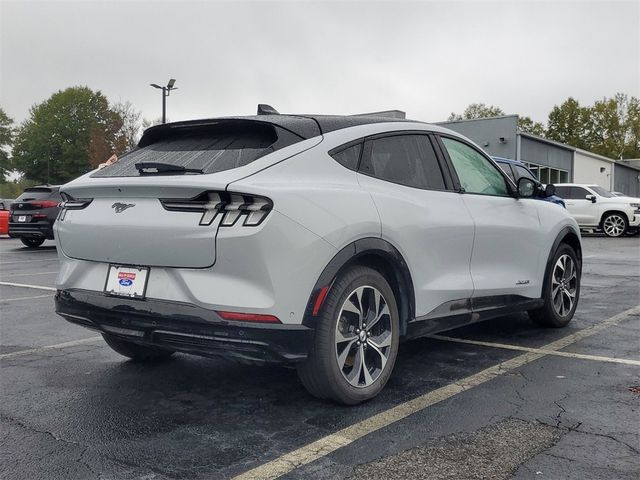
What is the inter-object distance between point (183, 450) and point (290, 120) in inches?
74.2

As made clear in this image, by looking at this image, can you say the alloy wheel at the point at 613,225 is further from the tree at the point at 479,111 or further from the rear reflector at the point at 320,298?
the tree at the point at 479,111

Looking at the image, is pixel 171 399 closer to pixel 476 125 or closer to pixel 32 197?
pixel 32 197

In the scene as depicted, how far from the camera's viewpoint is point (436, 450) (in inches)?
115

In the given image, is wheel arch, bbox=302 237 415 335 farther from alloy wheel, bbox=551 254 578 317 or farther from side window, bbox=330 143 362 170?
alloy wheel, bbox=551 254 578 317

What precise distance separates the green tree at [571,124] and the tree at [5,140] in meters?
66.7

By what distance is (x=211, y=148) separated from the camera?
357 cm

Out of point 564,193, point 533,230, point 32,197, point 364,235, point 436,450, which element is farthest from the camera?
point 564,193

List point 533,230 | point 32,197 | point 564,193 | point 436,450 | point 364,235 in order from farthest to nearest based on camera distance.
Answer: point 564,193, point 32,197, point 533,230, point 364,235, point 436,450

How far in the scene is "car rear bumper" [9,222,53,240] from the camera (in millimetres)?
16312

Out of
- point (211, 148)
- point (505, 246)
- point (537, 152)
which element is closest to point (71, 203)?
point (211, 148)

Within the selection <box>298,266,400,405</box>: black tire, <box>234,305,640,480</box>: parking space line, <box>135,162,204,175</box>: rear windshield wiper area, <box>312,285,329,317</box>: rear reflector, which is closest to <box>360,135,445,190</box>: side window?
<box>298,266,400,405</box>: black tire

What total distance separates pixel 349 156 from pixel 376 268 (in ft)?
2.25

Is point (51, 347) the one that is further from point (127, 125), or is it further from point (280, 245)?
point (127, 125)

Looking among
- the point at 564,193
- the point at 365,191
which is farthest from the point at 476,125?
the point at 365,191
